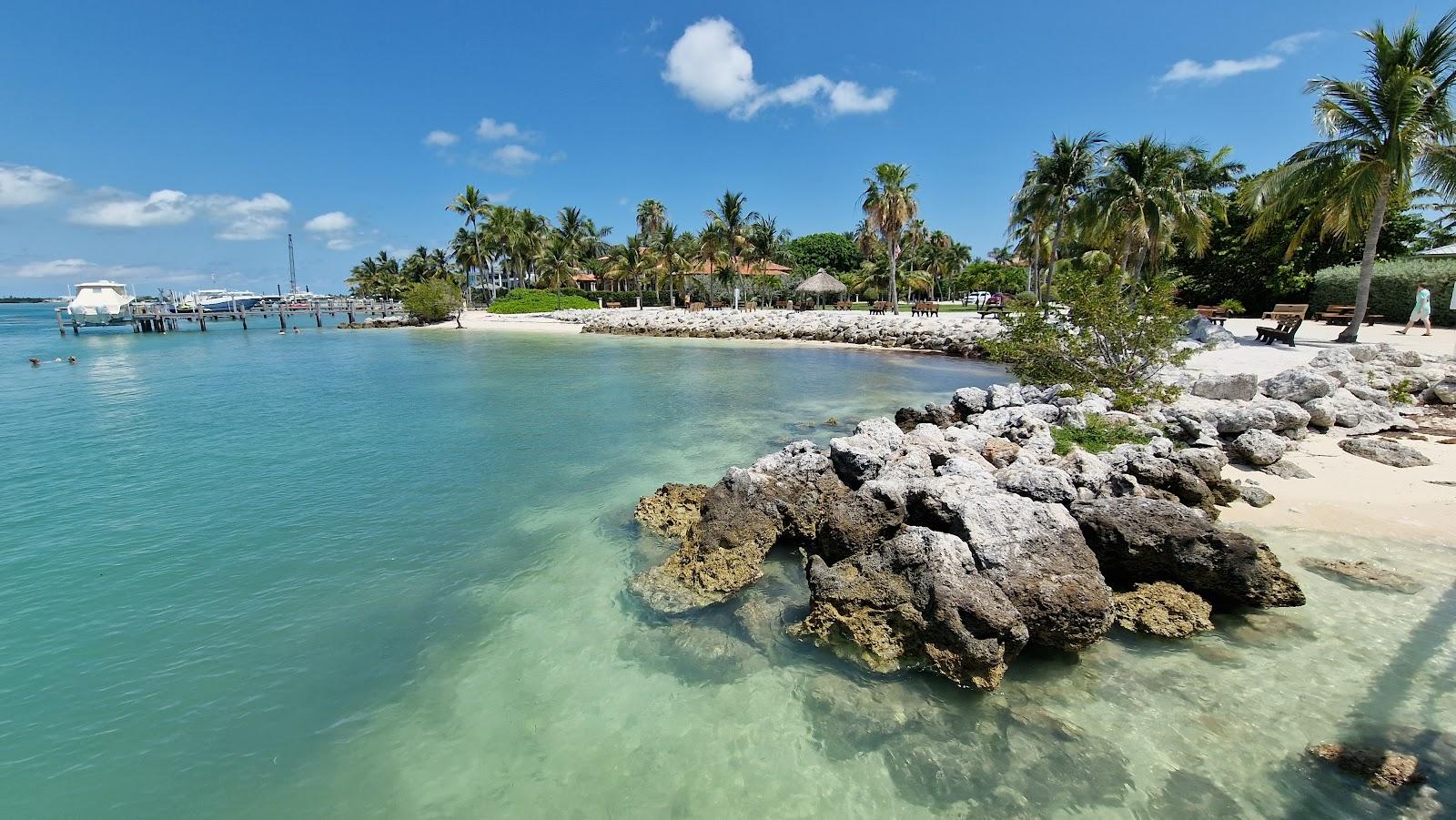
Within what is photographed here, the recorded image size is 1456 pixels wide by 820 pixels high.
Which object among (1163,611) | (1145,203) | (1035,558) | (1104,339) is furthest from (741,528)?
(1145,203)

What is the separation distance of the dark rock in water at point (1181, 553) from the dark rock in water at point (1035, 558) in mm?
622

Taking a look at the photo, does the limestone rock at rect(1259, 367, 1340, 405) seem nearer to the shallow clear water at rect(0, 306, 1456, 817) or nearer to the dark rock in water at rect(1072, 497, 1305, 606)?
the shallow clear water at rect(0, 306, 1456, 817)

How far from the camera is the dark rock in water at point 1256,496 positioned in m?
7.94

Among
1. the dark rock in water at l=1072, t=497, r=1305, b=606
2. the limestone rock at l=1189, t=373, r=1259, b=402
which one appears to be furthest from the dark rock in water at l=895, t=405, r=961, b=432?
the dark rock in water at l=1072, t=497, r=1305, b=606

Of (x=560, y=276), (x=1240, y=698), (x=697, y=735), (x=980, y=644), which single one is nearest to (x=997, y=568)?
(x=980, y=644)

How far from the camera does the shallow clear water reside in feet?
13.7

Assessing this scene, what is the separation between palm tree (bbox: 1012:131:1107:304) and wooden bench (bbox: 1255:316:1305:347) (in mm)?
13808

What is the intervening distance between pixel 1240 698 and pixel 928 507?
9.42 feet

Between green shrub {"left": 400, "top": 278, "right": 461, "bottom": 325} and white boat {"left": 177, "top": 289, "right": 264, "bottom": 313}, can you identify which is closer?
green shrub {"left": 400, "top": 278, "right": 461, "bottom": 325}

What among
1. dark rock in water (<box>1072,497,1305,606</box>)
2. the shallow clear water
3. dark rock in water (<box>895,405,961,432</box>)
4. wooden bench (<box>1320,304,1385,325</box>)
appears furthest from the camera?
wooden bench (<box>1320,304,1385,325</box>)

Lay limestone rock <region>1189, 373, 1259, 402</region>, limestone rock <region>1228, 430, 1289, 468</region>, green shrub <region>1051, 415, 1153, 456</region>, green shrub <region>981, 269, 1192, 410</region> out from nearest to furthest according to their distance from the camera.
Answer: green shrub <region>1051, 415, 1153, 456</region> < limestone rock <region>1228, 430, 1289, 468</region> < green shrub <region>981, 269, 1192, 410</region> < limestone rock <region>1189, 373, 1259, 402</region>

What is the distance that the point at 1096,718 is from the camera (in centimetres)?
461

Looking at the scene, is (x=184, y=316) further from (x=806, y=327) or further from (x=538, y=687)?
(x=538, y=687)

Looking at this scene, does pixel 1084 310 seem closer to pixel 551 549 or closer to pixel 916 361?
pixel 551 549
